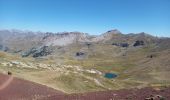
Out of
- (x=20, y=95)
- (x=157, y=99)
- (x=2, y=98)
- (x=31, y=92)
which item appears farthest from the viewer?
(x=31, y=92)

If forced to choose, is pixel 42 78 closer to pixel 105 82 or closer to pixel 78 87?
pixel 78 87

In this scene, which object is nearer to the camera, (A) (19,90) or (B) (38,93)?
(B) (38,93)

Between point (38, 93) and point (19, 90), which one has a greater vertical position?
point (19, 90)

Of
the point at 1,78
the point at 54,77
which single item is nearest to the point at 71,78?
the point at 54,77

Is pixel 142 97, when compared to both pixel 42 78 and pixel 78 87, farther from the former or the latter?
pixel 42 78

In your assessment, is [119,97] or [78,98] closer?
[119,97]

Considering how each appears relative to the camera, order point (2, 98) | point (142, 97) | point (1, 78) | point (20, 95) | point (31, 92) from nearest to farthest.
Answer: point (142, 97) < point (2, 98) < point (20, 95) < point (31, 92) < point (1, 78)

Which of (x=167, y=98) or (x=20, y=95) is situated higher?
(x=167, y=98)

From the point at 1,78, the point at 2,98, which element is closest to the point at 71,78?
the point at 1,78

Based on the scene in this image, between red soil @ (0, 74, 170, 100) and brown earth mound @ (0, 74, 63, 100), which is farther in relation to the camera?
brown earth mound @ (0, 74, 63, 100)

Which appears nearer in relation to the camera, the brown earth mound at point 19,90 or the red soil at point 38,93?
the red soil at point 38,93
